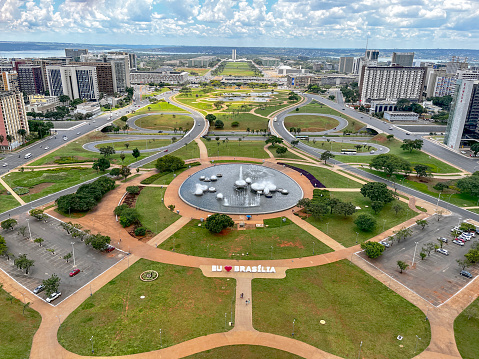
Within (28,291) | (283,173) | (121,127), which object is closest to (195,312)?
(28,291)

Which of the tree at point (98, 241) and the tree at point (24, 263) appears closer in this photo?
the tree at point (24, 263)

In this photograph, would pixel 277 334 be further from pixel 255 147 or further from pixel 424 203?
pixel 255 147

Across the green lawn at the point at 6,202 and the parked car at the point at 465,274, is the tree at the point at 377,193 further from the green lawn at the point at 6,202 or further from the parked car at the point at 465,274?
the green lawn at the point at 6,202

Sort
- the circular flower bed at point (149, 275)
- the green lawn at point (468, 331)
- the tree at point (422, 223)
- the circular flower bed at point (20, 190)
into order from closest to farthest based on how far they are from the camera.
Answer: the green lawn at point (468, 331), the circular flower bed at point (149, 275), the tree at point (422, 223), the circular flower bed at point (20, 190)

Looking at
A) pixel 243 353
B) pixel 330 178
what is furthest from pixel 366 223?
pixel 243 353

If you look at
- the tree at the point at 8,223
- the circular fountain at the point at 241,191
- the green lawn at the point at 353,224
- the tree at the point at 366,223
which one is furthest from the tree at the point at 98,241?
the tree at the point at 366,223

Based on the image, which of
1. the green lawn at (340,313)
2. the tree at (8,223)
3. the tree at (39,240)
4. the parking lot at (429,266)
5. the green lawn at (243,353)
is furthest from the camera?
the tree at (8,223)

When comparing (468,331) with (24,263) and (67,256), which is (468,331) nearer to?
(67,256)
